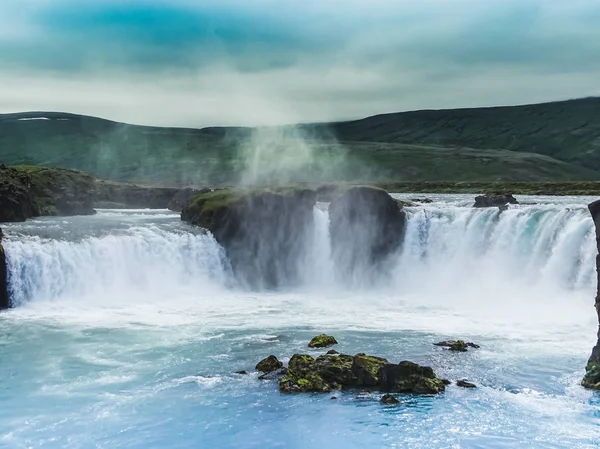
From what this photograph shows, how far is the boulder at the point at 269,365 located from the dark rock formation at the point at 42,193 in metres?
34.7

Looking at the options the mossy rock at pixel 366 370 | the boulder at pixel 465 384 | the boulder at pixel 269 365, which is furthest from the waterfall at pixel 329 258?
the mossy rock at pixel 366 370

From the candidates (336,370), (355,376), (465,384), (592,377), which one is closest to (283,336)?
(336,370)

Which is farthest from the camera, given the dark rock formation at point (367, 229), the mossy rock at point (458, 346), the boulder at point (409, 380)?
the dark rock formation at point (367, 229)

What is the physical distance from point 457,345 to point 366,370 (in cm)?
549

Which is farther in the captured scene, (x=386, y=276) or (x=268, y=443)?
(x=386, y=276)

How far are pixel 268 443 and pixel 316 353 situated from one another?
7.48 metres

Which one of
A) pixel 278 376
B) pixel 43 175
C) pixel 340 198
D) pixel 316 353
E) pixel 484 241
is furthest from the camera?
pixel 43 175

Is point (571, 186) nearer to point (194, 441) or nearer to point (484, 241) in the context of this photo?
point (484, 241)

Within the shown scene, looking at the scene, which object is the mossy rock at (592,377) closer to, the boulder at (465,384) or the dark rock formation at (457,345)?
the boulder at (465,384)

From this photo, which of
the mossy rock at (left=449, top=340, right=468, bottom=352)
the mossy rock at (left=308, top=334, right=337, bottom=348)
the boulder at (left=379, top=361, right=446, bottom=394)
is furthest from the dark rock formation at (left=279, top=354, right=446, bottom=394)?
the mossy rock at (left=449, top=340, right=468, bottom=352)

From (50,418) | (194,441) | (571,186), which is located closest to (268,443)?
(194,441)

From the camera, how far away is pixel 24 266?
34844 mm

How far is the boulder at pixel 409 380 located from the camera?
19656 millimetres

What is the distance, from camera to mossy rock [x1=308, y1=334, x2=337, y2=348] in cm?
2502
